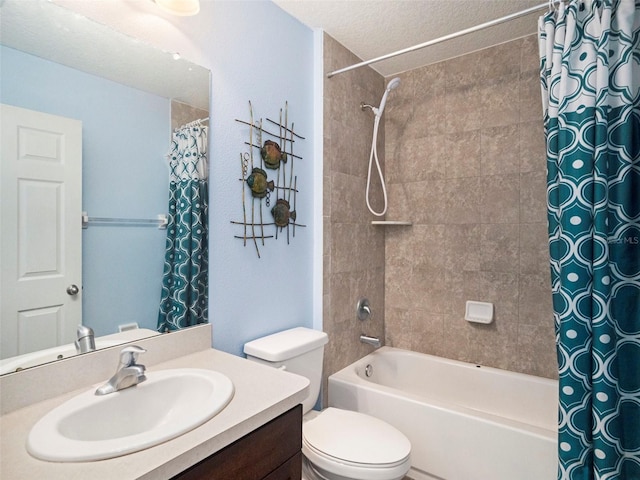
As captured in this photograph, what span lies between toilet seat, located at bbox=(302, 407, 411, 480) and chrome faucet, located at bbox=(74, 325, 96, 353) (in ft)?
2.95

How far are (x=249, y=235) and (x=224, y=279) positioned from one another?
24 centimetres

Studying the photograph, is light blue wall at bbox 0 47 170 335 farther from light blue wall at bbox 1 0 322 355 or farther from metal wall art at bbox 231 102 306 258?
metal wall art at bbox 231 102 306 258

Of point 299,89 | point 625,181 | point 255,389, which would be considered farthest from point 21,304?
point 625,181

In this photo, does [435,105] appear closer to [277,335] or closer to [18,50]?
[277,335]

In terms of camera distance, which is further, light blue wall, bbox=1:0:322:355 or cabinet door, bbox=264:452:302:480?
light blue wall, bbox=1:0:322:355

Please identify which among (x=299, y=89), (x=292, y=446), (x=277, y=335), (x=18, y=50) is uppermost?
(x=299, y=89)

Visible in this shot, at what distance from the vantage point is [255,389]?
1068 millimetres

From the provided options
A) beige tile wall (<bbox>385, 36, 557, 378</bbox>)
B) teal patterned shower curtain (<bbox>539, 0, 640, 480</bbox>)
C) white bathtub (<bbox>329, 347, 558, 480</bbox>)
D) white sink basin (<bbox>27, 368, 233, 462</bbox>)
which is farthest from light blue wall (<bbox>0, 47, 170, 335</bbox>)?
beige tile wall (<bbox>385, 36, 557, 378</bbox>)

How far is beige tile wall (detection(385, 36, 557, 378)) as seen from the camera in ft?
6.98

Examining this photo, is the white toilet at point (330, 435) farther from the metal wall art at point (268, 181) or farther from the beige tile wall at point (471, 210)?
the beige tile wall at point (471, 210)

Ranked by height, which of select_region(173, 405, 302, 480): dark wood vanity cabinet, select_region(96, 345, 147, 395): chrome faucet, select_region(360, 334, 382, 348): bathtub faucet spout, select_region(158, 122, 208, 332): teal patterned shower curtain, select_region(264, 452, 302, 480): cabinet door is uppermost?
select_region(158, 122, 208, 332): teal patterned shower curtain

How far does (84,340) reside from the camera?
1.09 m

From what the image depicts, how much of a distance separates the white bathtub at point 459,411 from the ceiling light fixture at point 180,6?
1.90 meters

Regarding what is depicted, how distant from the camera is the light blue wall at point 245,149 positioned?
4.94 ft
